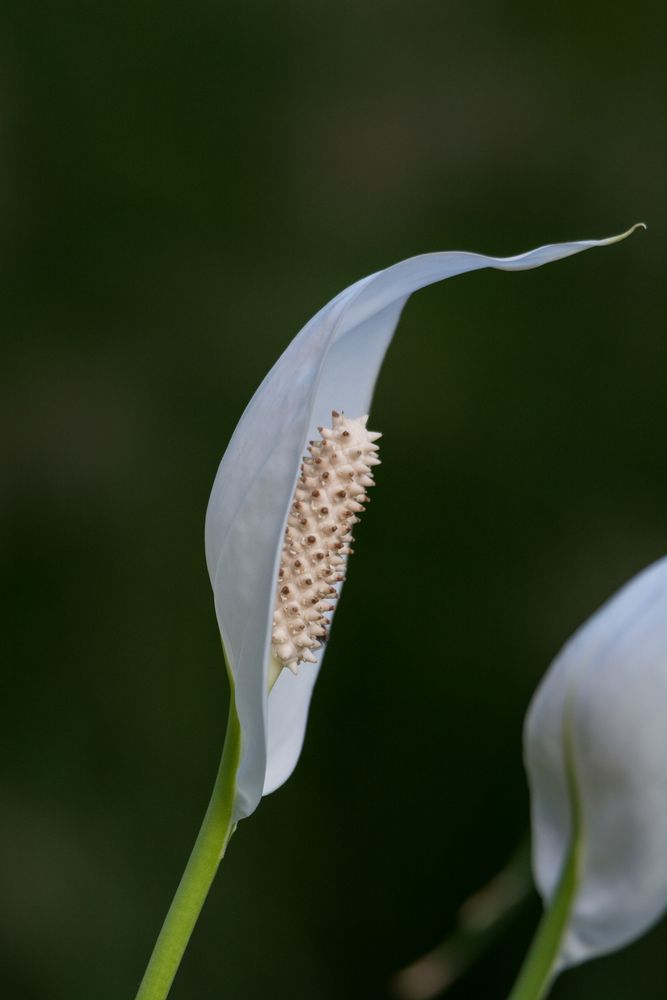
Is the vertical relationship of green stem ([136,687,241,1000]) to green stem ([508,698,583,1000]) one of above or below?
above

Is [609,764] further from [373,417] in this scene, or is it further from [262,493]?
[373,417]

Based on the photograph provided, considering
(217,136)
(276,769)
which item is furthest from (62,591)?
(276,769)

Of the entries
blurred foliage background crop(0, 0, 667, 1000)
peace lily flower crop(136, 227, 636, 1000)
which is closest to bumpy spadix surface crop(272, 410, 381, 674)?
peace lily flower crop(136, 227, 636, 1000)

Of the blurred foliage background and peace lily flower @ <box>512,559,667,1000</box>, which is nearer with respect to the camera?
peace lily flower @ <box>512,559,667,1000</box>

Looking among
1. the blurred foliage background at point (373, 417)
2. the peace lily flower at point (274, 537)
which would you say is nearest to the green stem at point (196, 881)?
the peace lily flower at point (274, 537)

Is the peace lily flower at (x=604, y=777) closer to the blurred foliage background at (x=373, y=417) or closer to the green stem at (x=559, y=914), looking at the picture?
the green stem at (x=559, y=914)

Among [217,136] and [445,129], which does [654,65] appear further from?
[217,136]

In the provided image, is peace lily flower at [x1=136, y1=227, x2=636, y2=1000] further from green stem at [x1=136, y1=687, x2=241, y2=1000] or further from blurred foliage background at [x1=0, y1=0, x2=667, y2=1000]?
blurred foliage background at [x1=0, y1=0, x2=667, y2=1000]
